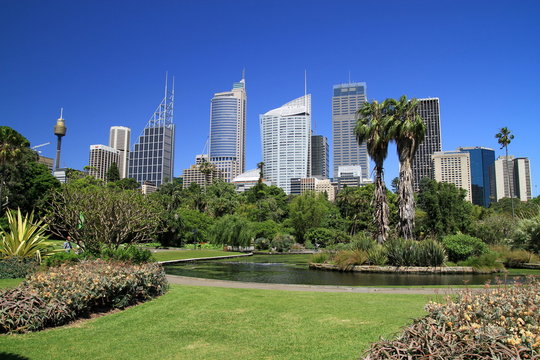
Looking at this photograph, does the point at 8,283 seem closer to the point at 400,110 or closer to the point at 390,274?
the point at 390,274

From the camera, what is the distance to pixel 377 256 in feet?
89.9

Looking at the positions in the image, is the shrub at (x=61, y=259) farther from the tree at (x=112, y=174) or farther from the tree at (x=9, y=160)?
the tree at (x=112, y=174)

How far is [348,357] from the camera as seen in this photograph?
20.3ft

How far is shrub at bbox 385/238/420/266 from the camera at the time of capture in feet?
88.0

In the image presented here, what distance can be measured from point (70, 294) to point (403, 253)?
890 inches

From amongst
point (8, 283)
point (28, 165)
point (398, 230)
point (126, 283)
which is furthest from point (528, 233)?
point (28, 165)

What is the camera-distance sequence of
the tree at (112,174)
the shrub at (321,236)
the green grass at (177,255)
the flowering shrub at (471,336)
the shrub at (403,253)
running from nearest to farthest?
the flowering shrub at (471,336)
the shrub at (403,253)
the green grass at (177,255)
the shrub at (321,236)
the tree at (112,174)

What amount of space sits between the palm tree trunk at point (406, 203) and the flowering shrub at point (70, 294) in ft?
78.6

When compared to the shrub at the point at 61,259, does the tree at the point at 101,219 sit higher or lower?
higher

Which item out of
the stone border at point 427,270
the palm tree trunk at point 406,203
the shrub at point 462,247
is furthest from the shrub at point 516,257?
the palm tree trunk at point 406,203

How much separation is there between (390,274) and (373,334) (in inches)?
749

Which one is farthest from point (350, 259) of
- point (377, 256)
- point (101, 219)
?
point (101, 219)

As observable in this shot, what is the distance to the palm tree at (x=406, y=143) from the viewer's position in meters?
31.5

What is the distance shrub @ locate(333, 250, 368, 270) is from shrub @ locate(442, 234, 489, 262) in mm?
6122
